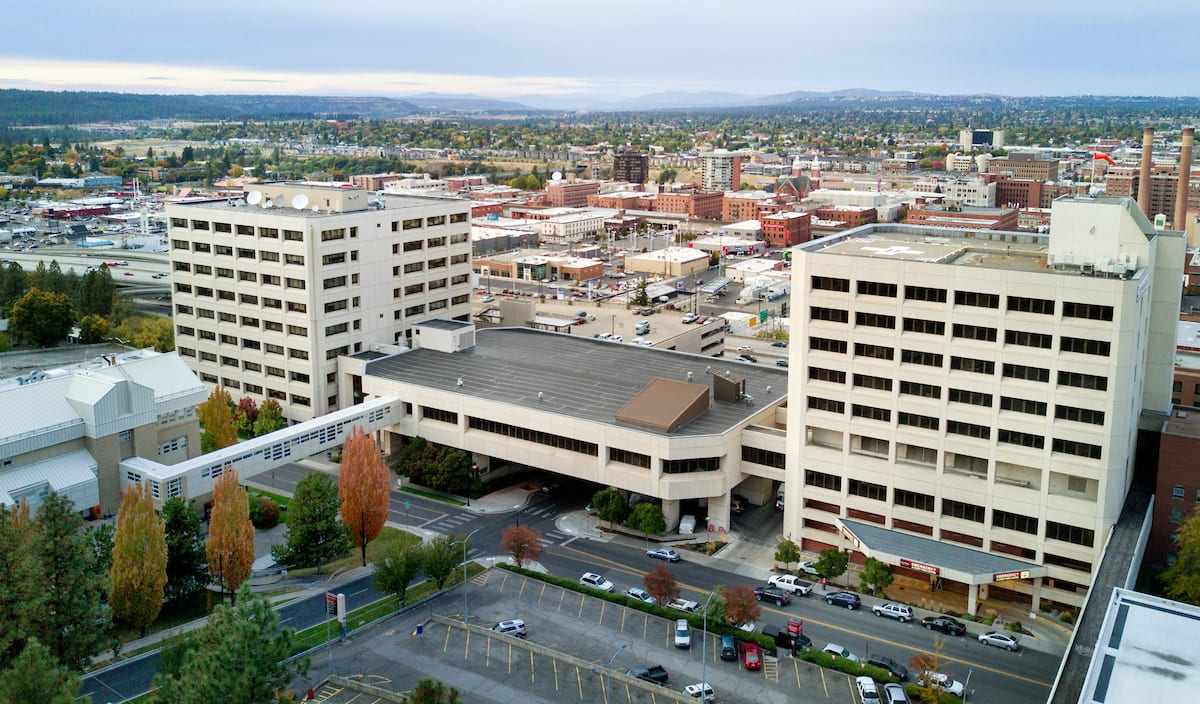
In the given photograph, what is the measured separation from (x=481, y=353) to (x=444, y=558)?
29.8 metres

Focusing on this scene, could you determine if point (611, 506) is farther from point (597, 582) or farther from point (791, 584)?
point (791, 584)

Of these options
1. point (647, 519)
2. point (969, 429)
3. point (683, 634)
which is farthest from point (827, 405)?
point (683, 634)

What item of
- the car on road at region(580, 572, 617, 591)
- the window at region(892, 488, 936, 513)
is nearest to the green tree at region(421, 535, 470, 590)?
the car on road at region(580, 572, 617, 591)

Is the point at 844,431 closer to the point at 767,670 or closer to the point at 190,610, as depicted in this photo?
the point at 767,670

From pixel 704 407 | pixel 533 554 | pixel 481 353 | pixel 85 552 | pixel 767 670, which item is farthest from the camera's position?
pixel 481 353

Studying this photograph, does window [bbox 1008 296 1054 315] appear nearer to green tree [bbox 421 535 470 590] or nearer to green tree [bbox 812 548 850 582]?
green tree [bbox 812 548 850 582]

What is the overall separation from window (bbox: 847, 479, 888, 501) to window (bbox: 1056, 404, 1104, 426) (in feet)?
33.3

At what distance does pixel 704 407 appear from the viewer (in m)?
64.7

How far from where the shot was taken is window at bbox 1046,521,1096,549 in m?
50.2

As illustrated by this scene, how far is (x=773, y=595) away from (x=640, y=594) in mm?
7067

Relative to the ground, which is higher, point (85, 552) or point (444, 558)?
point (85, 552)

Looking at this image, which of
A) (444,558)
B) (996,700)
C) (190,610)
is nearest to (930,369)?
(996,700)

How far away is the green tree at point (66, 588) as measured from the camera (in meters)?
39.7

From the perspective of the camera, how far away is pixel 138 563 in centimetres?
4484
